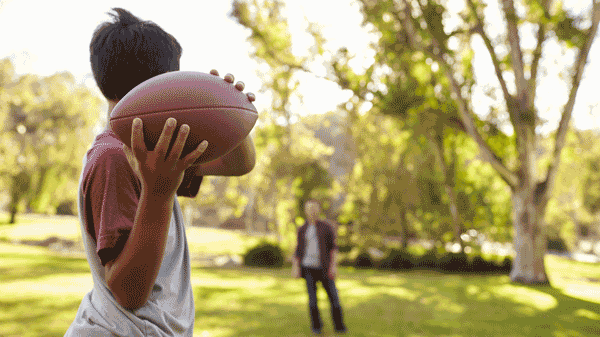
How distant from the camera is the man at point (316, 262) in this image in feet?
22.6

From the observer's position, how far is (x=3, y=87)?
2447 cm

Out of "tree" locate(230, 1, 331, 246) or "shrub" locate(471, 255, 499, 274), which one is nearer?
"tree" locate(230, 1, 331, 246)

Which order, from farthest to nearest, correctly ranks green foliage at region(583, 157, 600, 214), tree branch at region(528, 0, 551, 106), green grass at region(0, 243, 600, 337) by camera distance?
green foliage at region(583, 157, 600, 214) < tree branch at region(528, 0, 551, 106) < green grass at region(0, 243, 600, 337)

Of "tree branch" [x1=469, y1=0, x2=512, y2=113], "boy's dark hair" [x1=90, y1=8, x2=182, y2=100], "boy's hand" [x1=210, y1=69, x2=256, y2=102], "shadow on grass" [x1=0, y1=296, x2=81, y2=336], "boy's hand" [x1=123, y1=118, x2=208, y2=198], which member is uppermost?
"tree branch" [x1=469, y1=0, x2=512, y2=113]

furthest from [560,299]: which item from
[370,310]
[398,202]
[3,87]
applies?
[3,87]

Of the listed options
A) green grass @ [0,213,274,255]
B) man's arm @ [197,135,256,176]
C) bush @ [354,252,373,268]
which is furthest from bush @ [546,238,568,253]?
man's arm @ [197,135,256,176]

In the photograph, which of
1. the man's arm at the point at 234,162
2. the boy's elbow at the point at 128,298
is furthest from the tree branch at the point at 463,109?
the boy's elbow at the point at 128,298

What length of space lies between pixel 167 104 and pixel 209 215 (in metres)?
59.9

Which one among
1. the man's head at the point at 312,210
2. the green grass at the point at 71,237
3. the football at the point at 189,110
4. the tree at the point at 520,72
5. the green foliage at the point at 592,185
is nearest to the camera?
the football at the point at 189,110

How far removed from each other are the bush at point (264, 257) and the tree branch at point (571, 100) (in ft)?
39.3

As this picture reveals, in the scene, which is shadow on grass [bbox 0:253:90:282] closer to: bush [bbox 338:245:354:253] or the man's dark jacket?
the man's dark jacket

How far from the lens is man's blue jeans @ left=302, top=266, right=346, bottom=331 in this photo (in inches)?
271

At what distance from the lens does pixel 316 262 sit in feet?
22.9

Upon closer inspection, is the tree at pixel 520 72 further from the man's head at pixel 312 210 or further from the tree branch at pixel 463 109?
the man's head at pixel 312 210
